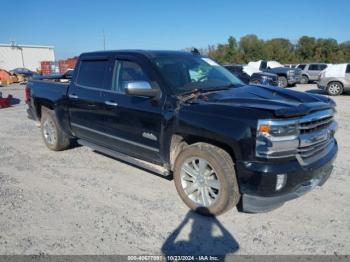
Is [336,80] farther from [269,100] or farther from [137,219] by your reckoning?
[137,219]

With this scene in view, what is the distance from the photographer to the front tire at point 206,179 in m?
3.60

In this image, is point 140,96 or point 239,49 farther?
point 239,49

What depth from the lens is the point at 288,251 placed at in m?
3.20

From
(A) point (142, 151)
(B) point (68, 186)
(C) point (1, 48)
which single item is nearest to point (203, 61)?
(A) point (142, 151)

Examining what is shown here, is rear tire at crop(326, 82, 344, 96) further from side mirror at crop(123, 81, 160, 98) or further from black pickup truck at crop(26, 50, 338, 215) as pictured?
side mirror at crop(123, 81, 160, 98)

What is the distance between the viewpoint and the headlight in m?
3.22

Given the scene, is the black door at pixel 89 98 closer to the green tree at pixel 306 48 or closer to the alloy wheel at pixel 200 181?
the alloy wheel at pixel 200 181

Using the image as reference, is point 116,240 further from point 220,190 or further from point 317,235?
point 317,235

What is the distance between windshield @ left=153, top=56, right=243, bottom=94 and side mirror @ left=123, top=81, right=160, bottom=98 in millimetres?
225

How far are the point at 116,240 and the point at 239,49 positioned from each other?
58.4 meters

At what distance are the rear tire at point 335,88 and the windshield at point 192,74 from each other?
14.6 m

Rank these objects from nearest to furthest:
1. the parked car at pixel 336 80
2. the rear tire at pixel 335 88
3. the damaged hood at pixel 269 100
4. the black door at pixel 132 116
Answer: the damaged hood at pixel 269 100, the black door at pixel 132 116, the parked car at pixel 336 80, the rear tire at pixel 335 88

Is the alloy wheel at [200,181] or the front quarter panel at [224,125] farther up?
the front quarter panel at [224,125]

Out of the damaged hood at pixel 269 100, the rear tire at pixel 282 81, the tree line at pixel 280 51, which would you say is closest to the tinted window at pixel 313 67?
the rear tire at pixel 282 81
